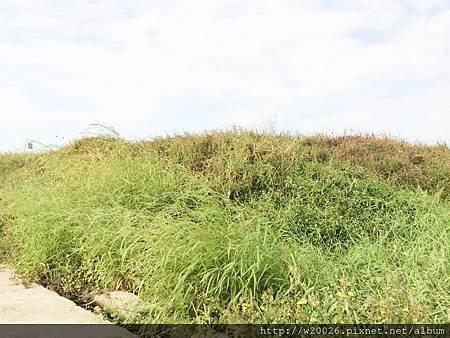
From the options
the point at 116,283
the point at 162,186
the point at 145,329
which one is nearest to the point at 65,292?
the point at 116,283

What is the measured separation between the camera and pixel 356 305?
383cm

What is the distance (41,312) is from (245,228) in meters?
1.95

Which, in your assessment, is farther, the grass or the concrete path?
the grass

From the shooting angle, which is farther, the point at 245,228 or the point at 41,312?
the point at 245,228

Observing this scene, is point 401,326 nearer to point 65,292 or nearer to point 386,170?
point 65,292

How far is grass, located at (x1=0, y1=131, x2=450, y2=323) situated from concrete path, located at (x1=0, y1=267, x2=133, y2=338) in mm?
323

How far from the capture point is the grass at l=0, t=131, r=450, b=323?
3.95m

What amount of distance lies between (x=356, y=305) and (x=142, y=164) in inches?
147

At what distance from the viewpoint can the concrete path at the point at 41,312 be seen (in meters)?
3.73

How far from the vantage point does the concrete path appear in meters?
3.73

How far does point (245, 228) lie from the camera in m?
5.00

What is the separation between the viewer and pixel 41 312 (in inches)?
163

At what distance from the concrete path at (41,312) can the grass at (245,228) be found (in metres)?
Answer: 0.32

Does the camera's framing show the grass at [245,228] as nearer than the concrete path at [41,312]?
No
